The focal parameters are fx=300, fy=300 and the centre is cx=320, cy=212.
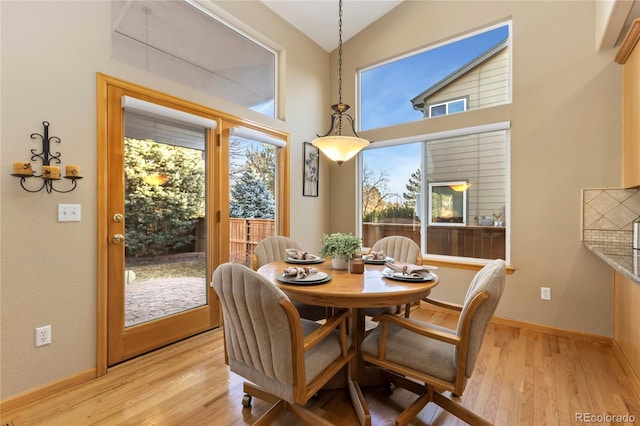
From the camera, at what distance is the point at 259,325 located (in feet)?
4.37

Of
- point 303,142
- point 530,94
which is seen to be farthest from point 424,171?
point 303,142

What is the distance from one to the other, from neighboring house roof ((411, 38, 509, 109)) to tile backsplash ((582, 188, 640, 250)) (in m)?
1.75

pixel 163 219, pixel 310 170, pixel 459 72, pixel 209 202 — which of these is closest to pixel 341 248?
pixel 209 202

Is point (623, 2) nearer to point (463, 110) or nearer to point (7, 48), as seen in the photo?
point (463, 110)

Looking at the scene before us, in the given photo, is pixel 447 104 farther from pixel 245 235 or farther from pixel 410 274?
pixel 245 235

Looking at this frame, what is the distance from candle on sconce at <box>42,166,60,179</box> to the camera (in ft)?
6.27

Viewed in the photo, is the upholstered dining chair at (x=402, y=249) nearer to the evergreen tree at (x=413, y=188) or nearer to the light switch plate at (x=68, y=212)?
the evergreen tree at (x=413, y=188)

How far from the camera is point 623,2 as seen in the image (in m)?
2.05

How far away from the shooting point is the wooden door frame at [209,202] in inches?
86.2

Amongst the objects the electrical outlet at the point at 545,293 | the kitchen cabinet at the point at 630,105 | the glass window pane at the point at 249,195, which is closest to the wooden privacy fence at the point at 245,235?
the glass window pane at the point at 249,195

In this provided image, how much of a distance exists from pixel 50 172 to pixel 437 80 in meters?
3.88

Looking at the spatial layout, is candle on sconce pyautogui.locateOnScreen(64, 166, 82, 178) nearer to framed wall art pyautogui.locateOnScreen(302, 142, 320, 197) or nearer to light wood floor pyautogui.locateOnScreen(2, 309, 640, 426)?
light wood floor pyautogui.locateOnScreen(2, 309, 640, 426)

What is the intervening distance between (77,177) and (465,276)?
3.69 meters

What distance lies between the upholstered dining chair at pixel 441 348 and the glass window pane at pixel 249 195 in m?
1.95
